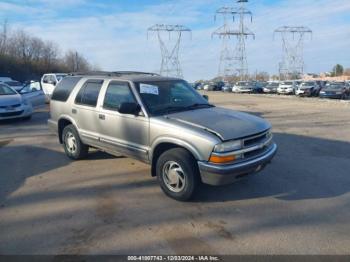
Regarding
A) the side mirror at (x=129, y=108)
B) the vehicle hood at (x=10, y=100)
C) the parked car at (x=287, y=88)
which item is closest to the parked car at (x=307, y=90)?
the parked car at (x=287, y=88)

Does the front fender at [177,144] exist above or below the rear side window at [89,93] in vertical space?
below

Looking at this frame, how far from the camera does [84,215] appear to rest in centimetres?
458

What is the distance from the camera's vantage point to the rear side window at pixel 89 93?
647 cm

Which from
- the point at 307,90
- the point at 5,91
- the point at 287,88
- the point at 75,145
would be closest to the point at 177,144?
the point at 75,145

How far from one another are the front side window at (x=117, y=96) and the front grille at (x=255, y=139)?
1.95 metres

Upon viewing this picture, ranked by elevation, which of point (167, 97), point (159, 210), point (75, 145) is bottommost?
point (159, 210)

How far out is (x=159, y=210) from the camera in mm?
4734

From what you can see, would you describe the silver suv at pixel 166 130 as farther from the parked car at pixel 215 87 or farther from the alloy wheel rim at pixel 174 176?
the parked car at pixel 215 87

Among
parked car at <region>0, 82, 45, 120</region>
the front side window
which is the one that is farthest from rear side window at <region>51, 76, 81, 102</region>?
parked car at <region>0, 82, 45, 120</region>

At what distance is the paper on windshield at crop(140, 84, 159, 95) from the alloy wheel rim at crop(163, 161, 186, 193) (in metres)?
1.35

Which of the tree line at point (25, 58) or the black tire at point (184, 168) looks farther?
the tree line at point (25, 58)

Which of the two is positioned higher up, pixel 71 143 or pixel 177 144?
pixel 177 144

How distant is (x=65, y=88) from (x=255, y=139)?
429 centimetres

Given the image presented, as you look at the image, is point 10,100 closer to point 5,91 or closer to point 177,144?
point 5,91
